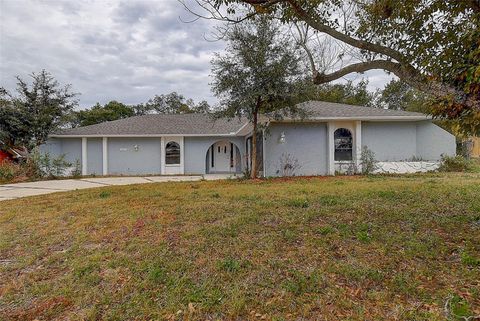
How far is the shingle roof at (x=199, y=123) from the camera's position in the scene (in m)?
13.7

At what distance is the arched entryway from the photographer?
63.9 feet

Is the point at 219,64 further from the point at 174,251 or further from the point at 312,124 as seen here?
the point at 174,251

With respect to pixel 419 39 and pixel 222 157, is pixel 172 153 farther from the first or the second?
pixel 419 39

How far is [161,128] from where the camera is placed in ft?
58.7

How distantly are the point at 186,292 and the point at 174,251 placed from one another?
0.99 metres

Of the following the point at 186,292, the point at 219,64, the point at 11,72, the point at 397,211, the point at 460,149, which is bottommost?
the point at 186,292

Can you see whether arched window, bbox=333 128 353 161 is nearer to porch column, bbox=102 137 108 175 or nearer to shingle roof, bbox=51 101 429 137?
shingle roof, bbox=51 101 429 137

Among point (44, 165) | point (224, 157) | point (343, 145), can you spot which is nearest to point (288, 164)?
point (343, 145)

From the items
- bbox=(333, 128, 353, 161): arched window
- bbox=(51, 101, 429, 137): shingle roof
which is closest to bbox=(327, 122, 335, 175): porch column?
bbox=(333, 128, 353, 161): arched window

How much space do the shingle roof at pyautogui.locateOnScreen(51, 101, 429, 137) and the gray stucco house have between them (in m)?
0.05

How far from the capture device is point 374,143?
1426 cm

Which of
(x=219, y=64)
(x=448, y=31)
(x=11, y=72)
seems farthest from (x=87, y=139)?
(x=448, y=31)

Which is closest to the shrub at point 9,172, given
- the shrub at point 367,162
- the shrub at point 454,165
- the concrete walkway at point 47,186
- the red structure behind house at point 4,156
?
the red structure behind house at point 4,156

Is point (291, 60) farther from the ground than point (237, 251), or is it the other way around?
point (291, 60)
